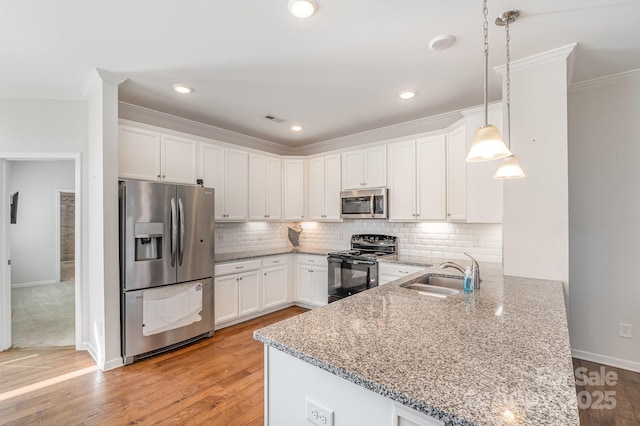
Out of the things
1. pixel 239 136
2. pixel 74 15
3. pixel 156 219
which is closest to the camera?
pixel 74 15

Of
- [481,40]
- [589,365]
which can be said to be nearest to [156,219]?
[481,40]

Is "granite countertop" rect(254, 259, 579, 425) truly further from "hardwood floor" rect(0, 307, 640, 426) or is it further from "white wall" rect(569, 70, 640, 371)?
"white wall" rect(569, 70, 640, 371)

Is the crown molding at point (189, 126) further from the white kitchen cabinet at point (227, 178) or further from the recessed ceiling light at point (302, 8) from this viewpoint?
the recessed ceiling light at point (302, 8)

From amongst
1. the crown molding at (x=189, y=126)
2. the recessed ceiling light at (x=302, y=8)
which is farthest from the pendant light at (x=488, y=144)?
the crown molding at (x=189, y=126)

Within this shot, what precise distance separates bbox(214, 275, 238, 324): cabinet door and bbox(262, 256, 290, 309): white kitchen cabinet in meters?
0.45

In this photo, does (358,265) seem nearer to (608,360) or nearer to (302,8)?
(608,360)

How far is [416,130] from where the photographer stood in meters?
4.13

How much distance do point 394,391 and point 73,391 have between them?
287 cm

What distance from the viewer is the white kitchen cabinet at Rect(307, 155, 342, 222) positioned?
14.8ft

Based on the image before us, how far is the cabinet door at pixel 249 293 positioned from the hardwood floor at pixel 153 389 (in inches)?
29.0

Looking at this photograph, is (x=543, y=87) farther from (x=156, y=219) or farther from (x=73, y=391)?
(x=73, y=391)

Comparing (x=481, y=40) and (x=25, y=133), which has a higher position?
(x=481, y=40)

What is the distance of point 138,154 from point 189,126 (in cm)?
104

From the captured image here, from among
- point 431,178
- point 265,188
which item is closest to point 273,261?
point 265,188
